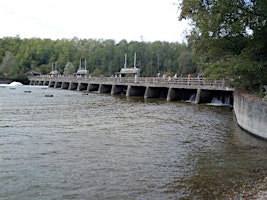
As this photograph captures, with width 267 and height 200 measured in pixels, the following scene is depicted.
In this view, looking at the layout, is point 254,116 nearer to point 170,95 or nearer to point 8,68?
point 170,95

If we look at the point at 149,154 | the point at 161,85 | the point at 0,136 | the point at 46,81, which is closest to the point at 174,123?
the point at 149,154

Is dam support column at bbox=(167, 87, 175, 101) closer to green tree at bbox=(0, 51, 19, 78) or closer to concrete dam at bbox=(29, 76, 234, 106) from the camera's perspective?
concrete dam at bbox=(29, 76, 234, 106)

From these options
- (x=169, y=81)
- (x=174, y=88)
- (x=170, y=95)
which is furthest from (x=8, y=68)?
(x=170, y=95)

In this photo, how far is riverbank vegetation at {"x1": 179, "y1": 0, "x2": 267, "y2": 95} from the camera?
16328 mm

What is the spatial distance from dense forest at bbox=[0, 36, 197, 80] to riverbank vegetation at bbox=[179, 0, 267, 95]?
7884 centimetres

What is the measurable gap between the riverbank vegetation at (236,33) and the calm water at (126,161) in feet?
11.6

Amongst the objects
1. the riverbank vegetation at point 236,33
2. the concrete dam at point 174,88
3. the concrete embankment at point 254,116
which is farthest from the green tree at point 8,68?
the concrete embankment at point 254,116

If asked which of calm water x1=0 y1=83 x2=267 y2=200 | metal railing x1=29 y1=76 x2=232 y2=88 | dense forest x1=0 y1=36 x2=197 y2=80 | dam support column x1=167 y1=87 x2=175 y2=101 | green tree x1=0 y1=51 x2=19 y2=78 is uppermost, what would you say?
dense forest x1=0 y1=36 x2=197 y2=80

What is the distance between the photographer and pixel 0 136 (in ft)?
48.8

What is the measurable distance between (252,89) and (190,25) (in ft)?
19.6

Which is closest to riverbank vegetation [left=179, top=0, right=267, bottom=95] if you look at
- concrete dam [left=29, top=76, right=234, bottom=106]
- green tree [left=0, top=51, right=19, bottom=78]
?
concrete dam [left=29, top=76, right=234, bottom=106]

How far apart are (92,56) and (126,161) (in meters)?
133

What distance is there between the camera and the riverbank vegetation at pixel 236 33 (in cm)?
1633

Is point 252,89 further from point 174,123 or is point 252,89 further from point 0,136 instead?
point 0,136
